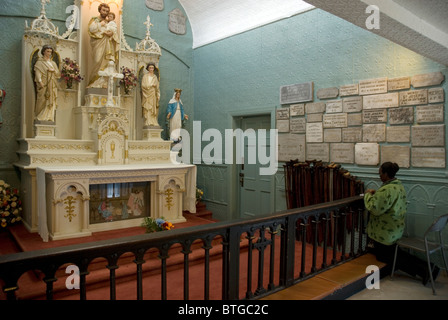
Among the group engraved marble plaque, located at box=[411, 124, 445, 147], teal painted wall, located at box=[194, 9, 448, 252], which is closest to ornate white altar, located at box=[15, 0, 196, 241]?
teal painted wall, located at box=[194, 9, 448, 252]

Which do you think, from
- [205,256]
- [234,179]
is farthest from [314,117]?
[205,256]

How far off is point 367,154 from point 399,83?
1.01m

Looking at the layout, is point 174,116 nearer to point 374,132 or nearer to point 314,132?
point 314,132

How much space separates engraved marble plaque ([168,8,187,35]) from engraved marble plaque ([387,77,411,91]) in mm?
4710

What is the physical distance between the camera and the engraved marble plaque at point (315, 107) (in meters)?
5.26

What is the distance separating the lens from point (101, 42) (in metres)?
5.85

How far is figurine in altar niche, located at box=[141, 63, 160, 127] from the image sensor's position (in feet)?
20.7

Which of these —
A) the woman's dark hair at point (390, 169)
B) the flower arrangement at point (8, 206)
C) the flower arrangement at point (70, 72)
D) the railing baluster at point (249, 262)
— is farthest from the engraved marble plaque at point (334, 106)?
the flower arrangement at point (8, 206)

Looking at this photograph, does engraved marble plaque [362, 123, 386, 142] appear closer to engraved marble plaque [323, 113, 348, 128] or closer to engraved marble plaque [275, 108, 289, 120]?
engraved marble plaque [323, 113, 348, 128]
